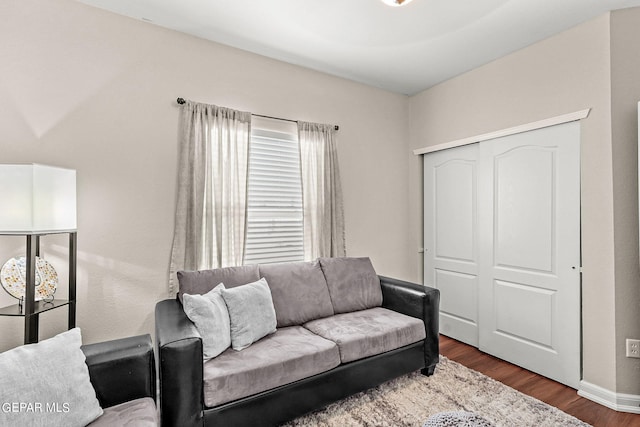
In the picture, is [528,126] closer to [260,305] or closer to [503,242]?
[503,242]

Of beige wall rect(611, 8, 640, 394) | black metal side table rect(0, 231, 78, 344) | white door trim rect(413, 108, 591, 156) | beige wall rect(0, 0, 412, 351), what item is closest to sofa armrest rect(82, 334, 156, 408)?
black metal side table rect(0, 231, 78, 344)

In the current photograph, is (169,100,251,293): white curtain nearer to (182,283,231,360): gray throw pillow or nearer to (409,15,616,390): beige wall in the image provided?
(182,283,231,360): gray throw pillow

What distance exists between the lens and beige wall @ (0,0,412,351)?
2.11 m

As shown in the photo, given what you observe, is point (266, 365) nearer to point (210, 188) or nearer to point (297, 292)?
point (297, 292)

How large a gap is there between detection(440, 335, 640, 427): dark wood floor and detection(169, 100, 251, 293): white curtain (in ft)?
→ 7.57

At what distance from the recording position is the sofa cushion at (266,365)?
1.79m

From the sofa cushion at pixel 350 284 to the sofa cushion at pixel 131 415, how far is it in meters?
1.62

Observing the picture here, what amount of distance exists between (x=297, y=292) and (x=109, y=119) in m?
1.91

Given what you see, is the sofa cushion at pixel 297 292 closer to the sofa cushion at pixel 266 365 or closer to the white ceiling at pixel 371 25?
the sofa cushion at pixel 266 365

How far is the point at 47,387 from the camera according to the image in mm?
1286

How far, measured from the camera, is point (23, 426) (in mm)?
1186

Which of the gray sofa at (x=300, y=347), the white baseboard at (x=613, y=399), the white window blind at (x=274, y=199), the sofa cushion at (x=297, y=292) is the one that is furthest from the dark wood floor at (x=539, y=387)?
the white window blind at (x=274, y=199)

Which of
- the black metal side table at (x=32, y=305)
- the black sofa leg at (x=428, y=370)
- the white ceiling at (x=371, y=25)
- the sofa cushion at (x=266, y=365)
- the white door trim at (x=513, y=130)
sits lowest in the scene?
the black sofa leg at (x=428, y=370)

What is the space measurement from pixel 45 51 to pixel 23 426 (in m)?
2.20
